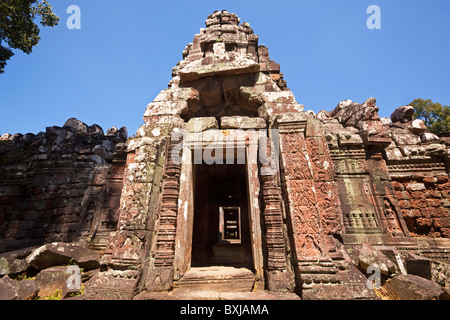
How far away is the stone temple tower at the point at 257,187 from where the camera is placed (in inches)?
128

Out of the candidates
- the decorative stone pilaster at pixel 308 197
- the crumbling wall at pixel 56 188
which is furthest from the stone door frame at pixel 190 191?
the crumbling wall at pixel 56 188

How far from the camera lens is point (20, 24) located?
777 centimetres

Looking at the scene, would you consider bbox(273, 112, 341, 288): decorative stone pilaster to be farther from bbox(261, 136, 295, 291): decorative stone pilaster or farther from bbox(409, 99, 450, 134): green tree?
bbox(409, 99, 450, 134): green tree

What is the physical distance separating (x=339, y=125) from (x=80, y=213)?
8959mm

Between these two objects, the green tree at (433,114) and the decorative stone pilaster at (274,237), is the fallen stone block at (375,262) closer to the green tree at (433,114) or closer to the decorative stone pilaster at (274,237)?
the decorative stone pilaster at (274,237)

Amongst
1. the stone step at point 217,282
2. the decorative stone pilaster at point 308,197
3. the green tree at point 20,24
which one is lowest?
the stone step at point 217,282

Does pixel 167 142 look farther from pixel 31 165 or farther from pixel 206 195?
pixel 31 165

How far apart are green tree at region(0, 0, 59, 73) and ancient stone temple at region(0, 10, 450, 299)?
4.57m

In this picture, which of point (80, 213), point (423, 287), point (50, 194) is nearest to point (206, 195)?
point (80, 213)

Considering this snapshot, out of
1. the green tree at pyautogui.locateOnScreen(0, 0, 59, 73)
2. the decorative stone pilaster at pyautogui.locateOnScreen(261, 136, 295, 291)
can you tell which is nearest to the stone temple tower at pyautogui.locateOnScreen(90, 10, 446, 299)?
the decorative stone pilaster at pyautogui.locateOnScreen(261, 136, 295, 291)

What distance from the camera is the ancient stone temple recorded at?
10.8 feet

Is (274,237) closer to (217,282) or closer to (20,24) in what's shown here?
(217,282)

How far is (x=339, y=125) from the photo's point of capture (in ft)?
22.9

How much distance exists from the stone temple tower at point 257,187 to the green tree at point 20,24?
6897mm
